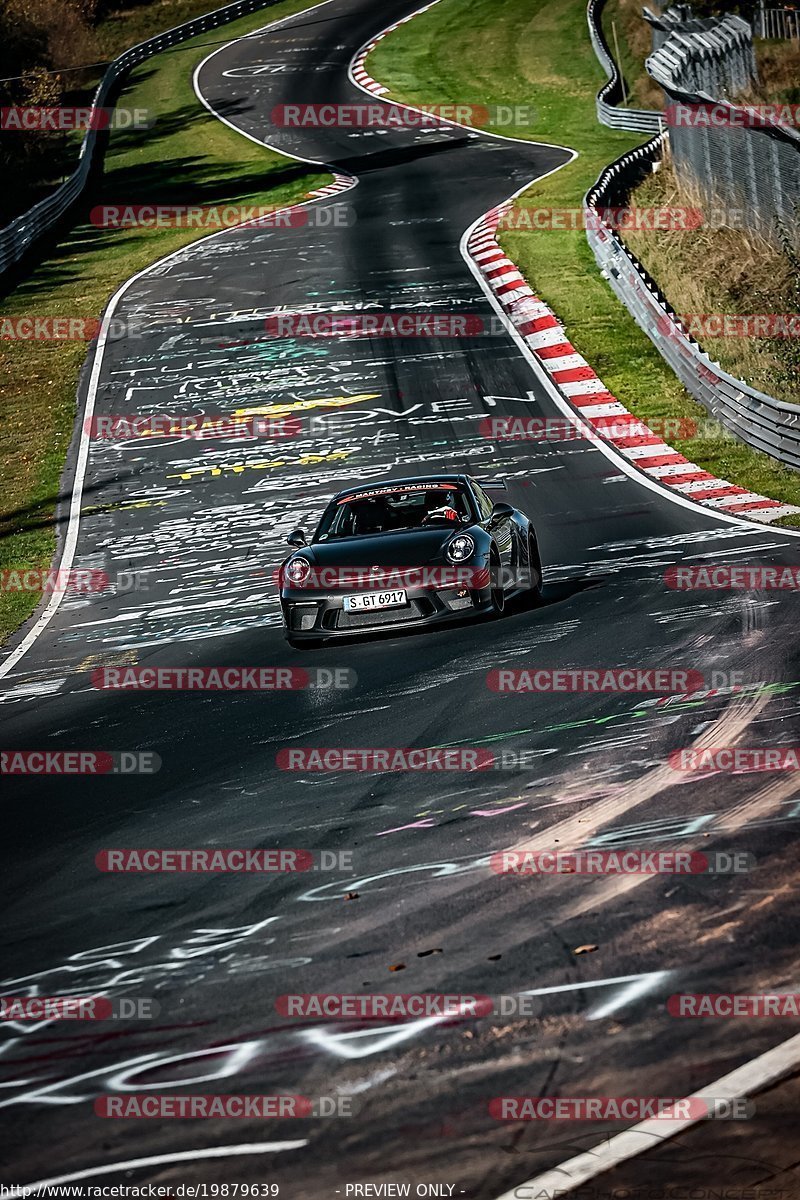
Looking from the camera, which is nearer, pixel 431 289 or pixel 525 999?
pixel 525 999

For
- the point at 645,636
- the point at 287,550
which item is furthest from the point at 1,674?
the point at 645,636

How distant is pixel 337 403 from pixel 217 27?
44429 mm

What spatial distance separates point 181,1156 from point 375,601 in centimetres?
704

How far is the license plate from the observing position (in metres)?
11.1

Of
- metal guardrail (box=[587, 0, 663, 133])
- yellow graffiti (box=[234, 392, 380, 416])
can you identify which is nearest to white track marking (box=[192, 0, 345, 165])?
metal guardrail (box=[587, 0, 663, 133])

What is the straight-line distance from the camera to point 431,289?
28969mm

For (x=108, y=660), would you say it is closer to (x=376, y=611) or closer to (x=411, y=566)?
(x=376, y=611)

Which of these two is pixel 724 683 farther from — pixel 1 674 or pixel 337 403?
pixel 337 403

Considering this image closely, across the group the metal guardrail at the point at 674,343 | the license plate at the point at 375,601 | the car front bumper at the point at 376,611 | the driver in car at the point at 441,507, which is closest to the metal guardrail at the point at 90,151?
the metal guardrail at the point at 674,343

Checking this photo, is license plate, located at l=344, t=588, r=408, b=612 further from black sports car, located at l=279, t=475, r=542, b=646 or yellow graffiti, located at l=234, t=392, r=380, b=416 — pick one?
yellow graffiti, located at l=234, t=392, r=380, b=416

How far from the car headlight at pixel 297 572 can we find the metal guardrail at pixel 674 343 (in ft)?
23.2

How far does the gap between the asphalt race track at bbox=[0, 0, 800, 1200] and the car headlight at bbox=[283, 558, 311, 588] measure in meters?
0.59

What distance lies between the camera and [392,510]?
12695mm

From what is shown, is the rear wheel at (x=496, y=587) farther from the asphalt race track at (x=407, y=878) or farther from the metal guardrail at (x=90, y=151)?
the metal guardrail at (x=90, y=151)
